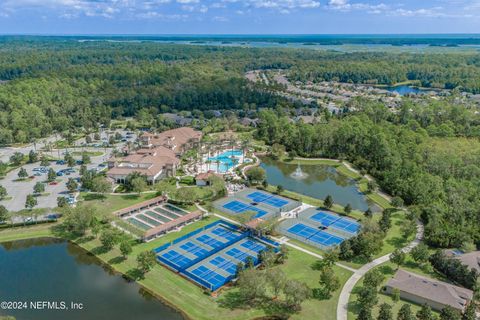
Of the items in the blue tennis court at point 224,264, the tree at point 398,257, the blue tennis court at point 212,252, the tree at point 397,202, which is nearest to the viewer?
the blue tennis court at point 212,252

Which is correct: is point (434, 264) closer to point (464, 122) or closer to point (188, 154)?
point (188, 154)

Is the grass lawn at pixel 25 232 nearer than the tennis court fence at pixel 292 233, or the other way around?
the tennis court fence at pixel 292 233

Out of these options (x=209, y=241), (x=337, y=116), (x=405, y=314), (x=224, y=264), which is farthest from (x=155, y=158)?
(x=337, y=116)

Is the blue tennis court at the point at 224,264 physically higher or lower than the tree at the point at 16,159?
lower

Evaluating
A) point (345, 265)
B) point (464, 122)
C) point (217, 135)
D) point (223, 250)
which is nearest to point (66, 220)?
point (223, 250)

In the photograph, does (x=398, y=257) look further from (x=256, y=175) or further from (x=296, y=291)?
(x=256, y=175)

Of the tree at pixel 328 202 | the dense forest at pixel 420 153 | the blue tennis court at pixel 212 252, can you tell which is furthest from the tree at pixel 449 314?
the tree at pixel 328 202

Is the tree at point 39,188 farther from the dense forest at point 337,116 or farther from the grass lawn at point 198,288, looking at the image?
the dense forest at point 337,116
